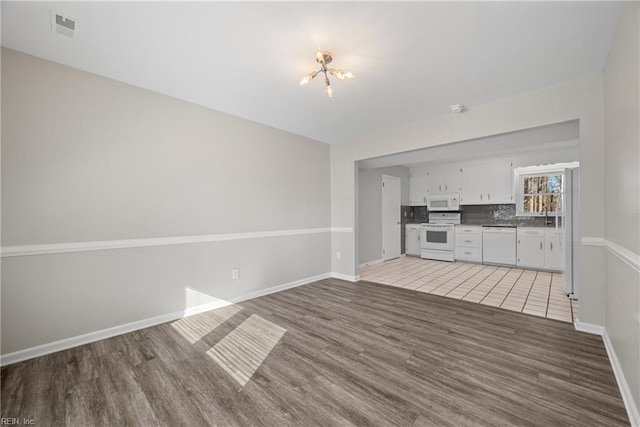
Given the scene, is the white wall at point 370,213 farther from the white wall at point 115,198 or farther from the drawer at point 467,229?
the white wall at point 115,198

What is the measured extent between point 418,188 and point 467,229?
1621 millimetres

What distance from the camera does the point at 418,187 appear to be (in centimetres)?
689

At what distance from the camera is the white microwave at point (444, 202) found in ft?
20.5

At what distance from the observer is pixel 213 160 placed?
3.19 metres

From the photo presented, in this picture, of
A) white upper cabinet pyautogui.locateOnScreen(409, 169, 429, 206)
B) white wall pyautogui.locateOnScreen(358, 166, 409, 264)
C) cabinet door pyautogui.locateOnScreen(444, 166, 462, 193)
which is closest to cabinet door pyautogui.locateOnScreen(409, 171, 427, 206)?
white upper cabinet pyautogui.locateOnScreen(409, 169, 429, 206)

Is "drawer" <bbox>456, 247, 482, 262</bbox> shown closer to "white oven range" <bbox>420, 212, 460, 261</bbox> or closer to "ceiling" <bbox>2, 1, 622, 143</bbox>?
"white oven range" <bbox>420, 212, 460, 261</bbox>

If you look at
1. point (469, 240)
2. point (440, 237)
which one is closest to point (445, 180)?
point (440, 237)

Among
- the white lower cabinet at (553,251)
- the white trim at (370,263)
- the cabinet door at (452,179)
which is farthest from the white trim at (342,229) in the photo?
the white lower cabinet at (553,251)

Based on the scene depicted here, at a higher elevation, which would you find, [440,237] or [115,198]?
[115,198]

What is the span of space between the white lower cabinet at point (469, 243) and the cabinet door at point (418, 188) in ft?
3.89

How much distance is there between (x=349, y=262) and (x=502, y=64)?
3259 millimetres

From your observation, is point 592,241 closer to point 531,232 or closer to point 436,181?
point 531,232

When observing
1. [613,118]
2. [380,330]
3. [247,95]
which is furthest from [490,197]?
[247,95]

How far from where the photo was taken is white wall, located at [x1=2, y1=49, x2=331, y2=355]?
6.81ft
